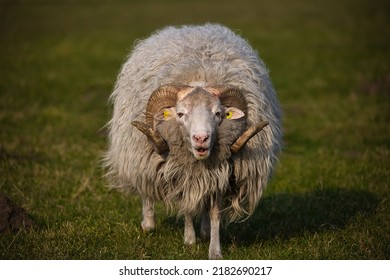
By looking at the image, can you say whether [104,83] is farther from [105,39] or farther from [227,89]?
[227,89]

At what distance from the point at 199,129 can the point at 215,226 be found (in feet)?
4.04

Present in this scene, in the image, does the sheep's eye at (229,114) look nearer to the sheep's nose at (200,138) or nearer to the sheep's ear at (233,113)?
the sheep's ear at (233,113)

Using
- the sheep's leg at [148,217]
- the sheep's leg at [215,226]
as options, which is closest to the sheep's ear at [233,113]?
the sheep's leg at [215,226]

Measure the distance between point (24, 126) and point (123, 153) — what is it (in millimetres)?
6156

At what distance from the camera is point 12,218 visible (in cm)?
716

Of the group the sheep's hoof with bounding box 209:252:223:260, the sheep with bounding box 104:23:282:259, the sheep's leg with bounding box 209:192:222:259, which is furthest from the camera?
the sheep's leg with bounding box 209:192:222:259

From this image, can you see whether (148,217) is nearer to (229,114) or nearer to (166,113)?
(166,113)

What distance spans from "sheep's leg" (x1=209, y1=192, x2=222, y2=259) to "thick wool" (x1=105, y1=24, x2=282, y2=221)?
12cm

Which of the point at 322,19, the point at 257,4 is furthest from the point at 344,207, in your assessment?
the point at 257,4

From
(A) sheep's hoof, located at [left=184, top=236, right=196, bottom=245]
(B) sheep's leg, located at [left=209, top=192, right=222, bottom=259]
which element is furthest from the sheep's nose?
(A) sheep's hoof, located at [left=184, top=236, right=196, bottom=245]

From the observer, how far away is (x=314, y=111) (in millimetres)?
14492

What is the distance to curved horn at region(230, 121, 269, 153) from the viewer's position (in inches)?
248

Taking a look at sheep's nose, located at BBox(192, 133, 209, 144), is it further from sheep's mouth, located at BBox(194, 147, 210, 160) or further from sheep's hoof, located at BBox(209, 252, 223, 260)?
sheep's hoof, located at BBox(209, 252, 223, 260)

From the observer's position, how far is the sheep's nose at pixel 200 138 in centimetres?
587
